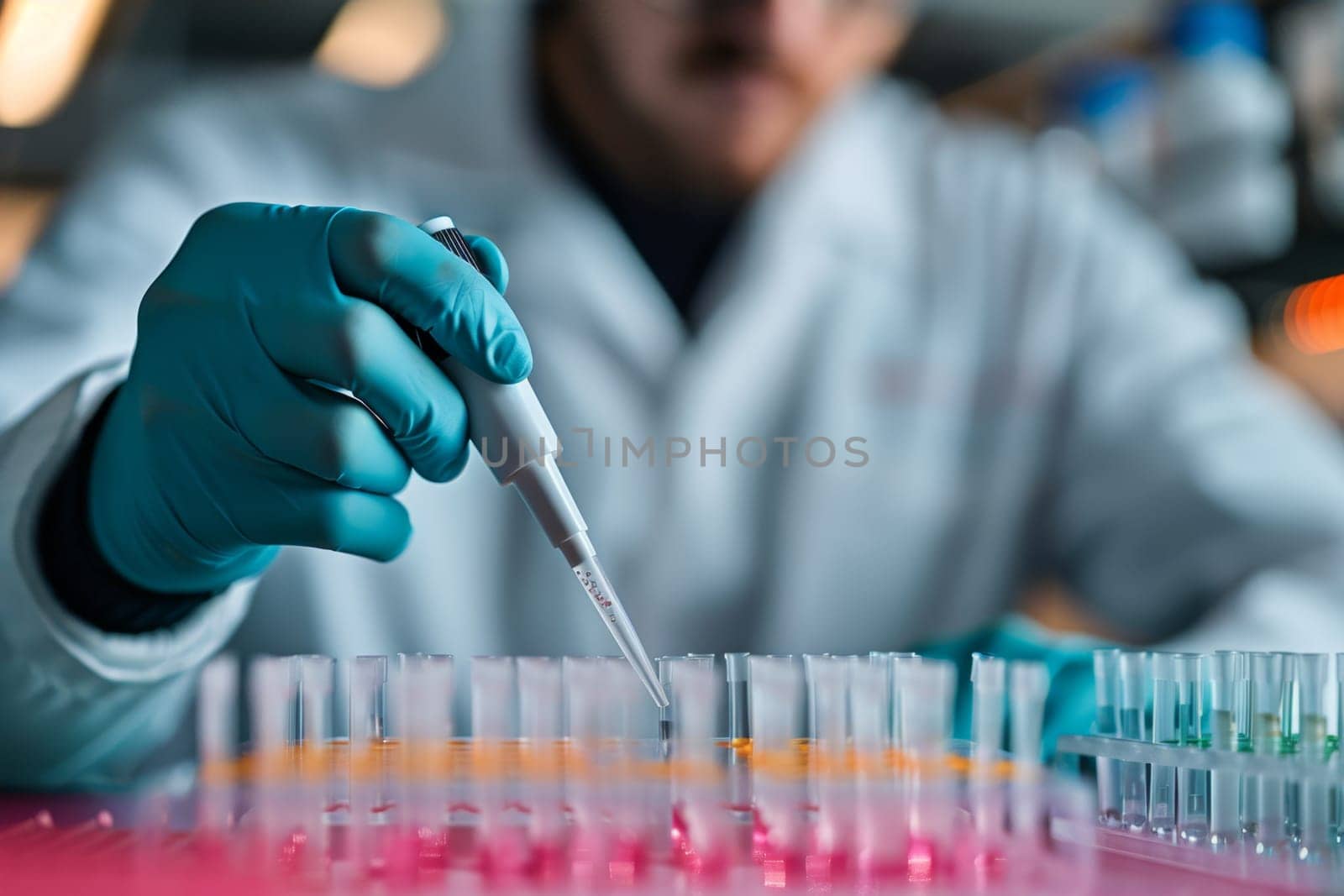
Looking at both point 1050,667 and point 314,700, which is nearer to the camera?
point 314,700

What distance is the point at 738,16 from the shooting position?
1.36 meters

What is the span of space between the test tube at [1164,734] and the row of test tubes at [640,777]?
0.14 feet

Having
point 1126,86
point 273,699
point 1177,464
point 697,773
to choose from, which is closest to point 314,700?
point 273,699

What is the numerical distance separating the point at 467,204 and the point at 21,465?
715 millimetres

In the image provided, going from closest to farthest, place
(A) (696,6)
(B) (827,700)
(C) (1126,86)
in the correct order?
1. (B) (827,700)
2. (A) (696,6)
3. (C) (1126,86)

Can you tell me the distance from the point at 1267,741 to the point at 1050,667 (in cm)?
28

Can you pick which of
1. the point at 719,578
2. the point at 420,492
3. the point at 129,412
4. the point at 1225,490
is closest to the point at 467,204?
the point at 420,492

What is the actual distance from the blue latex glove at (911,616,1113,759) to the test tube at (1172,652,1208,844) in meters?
0.12

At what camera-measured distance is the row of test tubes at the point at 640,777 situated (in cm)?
54

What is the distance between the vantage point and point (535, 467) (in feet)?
2.10

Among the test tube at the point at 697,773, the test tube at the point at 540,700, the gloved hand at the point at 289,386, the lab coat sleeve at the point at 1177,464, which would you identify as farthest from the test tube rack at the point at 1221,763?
the lab coat sleeve at the point at 1177,464

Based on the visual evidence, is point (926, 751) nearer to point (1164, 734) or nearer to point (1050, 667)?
point (1164, 734)

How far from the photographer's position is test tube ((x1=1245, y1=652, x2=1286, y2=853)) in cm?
58

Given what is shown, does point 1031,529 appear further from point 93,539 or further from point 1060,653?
point 93,539
